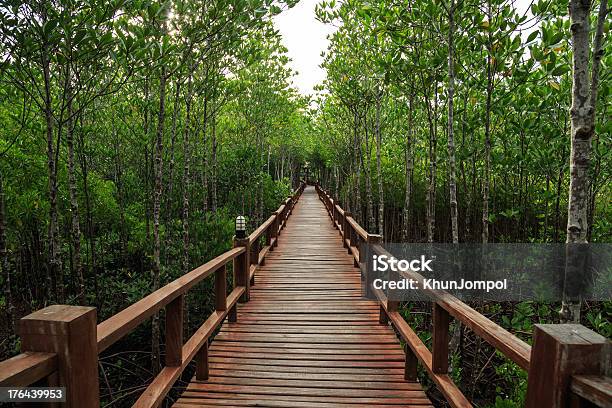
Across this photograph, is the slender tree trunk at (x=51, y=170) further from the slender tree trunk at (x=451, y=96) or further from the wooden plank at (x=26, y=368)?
the slender tree trunk at (x=451, y=96)

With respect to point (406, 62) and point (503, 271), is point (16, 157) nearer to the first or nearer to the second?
point (406, 62)

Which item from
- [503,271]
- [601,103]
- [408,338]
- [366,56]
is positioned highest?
[366,56]

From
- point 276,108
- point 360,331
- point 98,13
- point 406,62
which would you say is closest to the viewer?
point 98,13

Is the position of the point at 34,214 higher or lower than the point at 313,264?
higher

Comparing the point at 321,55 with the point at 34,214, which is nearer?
the point at 34,214

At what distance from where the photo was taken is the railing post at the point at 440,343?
2301 mm

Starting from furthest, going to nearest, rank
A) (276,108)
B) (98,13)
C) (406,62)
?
(276,108) < (406,62) < (98,13)

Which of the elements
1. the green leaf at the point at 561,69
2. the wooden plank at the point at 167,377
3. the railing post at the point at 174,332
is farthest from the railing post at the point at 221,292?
the green leaf at the point at 561,69

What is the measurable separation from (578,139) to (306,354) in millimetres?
2766

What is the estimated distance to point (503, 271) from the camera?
7938mm

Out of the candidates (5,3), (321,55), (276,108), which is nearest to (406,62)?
(5,3)

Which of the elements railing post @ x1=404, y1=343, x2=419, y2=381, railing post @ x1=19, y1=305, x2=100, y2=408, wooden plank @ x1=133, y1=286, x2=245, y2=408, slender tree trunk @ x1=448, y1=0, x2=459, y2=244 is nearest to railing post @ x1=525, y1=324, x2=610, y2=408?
railing post @ x1=19, y1=305, x2=100, y2=408

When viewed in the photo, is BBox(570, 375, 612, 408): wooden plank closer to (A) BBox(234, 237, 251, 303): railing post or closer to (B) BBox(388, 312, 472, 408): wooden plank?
(B) BBox(388, 312, 472, 408): wooden plank

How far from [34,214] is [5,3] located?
18.8ft
